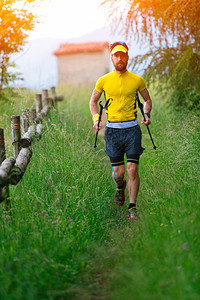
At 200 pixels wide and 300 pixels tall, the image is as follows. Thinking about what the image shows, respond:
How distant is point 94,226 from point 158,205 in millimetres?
780

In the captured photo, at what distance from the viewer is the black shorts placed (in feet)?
16.1

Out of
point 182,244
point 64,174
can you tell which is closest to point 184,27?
point 64,174

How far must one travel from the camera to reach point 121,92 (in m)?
4.82

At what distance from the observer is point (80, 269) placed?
3434mm

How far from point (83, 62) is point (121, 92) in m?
26.1

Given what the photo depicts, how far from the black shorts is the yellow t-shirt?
0.52 ft

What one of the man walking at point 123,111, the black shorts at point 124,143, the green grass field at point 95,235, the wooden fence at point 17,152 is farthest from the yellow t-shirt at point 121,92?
the wooden fence at point 17,152

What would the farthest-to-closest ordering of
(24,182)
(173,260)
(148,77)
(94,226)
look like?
(148,77), (24,182), (94,226), (173,260)

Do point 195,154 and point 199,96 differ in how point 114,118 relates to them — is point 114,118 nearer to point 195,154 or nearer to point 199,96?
point 195,154

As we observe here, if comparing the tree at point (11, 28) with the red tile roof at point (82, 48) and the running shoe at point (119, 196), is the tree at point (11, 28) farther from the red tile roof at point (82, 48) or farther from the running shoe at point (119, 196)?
the red tile roof at point (82, 48)

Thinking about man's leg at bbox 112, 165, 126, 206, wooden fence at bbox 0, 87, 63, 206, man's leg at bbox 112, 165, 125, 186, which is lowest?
man's leg at bbox 112, 165, 126, 206

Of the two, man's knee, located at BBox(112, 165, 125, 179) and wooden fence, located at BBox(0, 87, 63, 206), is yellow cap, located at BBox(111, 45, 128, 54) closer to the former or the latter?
man's knee, located at BBox(112, 165, 125, 179)

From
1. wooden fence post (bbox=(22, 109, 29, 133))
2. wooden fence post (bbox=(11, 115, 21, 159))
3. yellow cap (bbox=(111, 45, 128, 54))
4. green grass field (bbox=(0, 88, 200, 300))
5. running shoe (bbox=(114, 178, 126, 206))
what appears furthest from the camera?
wooden fence post (bbox=(22, 109, 29, 133))

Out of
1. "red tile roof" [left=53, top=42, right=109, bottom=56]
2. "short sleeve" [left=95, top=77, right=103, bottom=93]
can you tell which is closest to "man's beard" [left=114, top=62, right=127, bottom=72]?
"short sleeve" [left=95, top=77, right=103, bottom=93]
